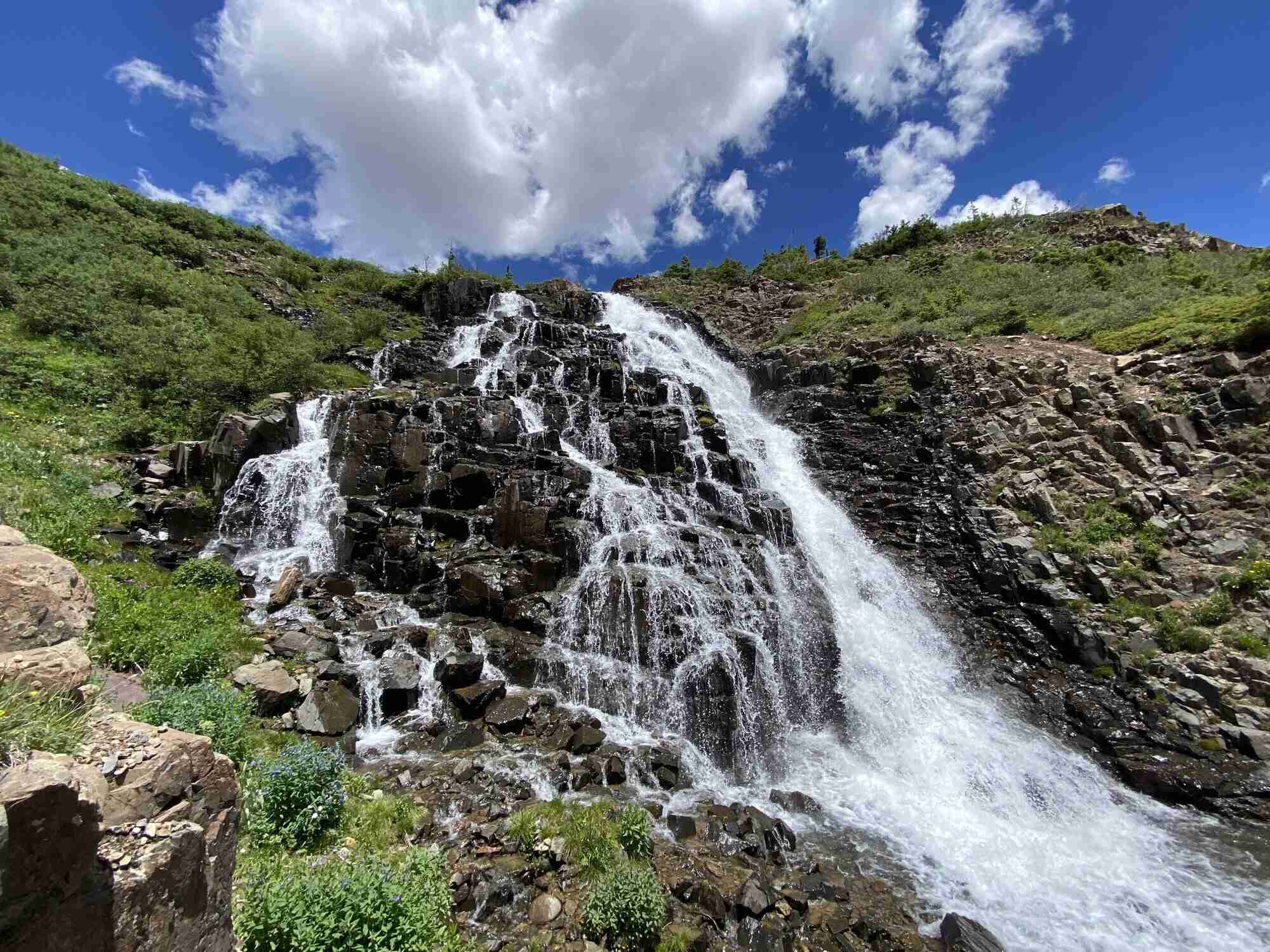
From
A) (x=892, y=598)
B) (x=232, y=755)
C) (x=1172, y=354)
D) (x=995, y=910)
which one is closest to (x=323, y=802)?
(x=232, y=755)

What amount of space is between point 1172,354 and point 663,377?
18.7 m

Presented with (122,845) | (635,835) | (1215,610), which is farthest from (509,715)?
(1215,610)

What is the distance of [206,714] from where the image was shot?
6363 millimetres

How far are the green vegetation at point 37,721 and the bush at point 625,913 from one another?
215 inches

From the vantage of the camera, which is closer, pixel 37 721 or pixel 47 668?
pixel 37 721

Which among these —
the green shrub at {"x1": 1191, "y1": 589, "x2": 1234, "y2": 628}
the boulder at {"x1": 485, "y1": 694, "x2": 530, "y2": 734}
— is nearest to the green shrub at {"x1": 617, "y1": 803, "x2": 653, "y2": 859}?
the boulder at {"x1": 485, "y1": 694, "x2": 530, "y2": 734}

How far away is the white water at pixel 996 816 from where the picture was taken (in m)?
7.32

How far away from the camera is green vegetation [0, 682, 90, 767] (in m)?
2.72

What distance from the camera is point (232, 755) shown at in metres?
6.42

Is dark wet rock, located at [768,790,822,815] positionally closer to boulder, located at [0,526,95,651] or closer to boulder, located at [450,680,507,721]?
boulder, located at [450,680,507,721]

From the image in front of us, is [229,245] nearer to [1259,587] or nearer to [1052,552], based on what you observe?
[1052,552]

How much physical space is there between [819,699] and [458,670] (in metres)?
8.64

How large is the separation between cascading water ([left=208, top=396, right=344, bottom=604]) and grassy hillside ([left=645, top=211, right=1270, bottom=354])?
84.1ft

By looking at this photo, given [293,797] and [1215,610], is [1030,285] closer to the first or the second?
[1215,610]
